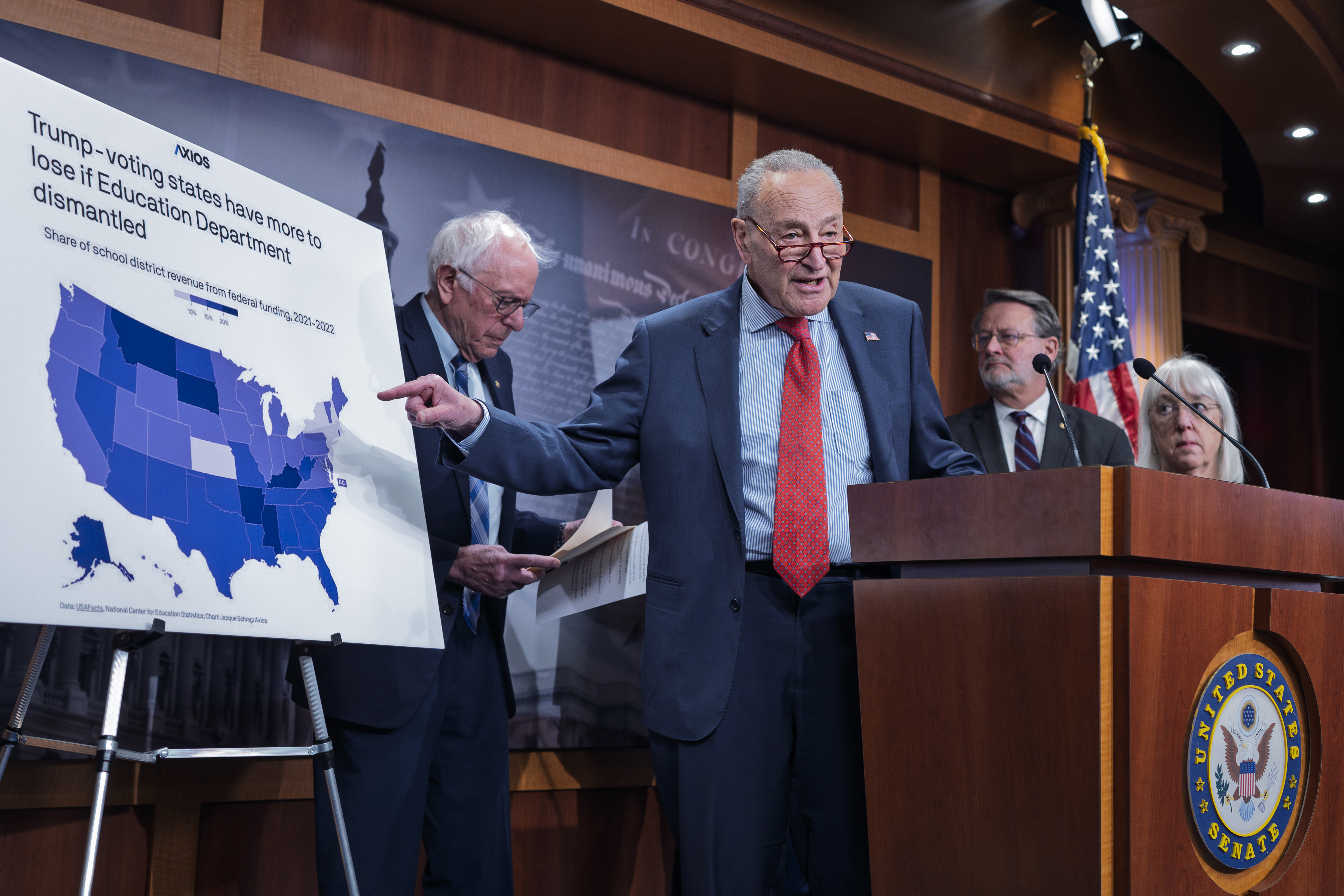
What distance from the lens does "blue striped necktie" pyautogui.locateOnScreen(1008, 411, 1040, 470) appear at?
338cm

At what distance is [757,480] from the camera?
1.93m

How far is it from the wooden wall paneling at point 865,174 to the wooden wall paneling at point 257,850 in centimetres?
271

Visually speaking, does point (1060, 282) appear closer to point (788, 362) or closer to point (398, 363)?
point (788, 362)

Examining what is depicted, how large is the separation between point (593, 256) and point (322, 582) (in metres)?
1.85

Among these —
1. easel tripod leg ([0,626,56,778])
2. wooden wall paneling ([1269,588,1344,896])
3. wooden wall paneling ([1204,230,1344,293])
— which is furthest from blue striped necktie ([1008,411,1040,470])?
wooden wall paneling ([1204,230,1344,293])

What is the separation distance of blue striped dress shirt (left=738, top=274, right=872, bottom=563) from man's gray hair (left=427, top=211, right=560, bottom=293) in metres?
0.68

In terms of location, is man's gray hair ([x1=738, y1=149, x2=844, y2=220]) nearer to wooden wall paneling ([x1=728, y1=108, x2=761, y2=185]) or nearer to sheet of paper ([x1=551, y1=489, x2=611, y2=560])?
sheet of paper ([x1=551, y1=489, x2=611, y2=560])

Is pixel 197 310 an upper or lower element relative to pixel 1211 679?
upper

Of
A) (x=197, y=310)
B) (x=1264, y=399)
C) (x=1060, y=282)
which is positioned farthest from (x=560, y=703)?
(x=1264, y=399)

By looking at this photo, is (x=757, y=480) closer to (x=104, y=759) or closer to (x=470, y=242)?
(x=470, y=242)

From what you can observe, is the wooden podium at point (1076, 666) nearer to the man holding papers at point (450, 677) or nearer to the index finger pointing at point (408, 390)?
the index finger pointing at point (408, 390)

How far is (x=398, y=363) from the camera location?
2068 mm

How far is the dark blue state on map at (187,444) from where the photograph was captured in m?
1.54

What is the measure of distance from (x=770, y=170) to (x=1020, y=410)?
1.76 m
